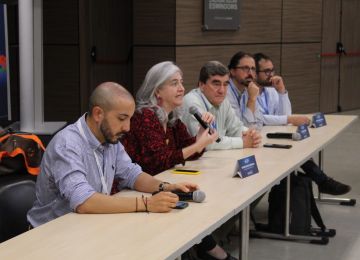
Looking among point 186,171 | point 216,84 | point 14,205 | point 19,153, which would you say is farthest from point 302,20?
point 14,205

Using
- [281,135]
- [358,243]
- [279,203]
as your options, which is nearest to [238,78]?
[281,135]

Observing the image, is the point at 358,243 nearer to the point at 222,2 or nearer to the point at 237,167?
the point at 237,167

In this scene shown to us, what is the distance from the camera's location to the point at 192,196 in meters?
2.65

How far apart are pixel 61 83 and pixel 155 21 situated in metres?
1.59

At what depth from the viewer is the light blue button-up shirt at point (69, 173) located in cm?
242

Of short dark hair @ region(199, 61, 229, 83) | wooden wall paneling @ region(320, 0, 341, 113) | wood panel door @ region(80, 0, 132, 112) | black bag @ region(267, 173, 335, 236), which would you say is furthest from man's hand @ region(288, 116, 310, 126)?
wooden wall paneling @ region(320, 0, 341, 113)

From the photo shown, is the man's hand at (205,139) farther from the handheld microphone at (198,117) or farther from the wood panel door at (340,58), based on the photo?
the wood panel door at (340,58)

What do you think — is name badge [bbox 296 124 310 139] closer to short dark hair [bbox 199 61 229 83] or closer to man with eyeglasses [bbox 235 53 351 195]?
man with eyeglasses [bbox 235 53 351 195]

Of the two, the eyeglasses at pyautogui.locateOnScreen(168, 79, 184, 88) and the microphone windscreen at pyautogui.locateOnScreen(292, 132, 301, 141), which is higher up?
the eyeglasses at pyautogui.locateOnScreen(168, 79, 184, 88)

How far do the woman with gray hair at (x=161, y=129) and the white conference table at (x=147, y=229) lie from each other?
0.50 feet

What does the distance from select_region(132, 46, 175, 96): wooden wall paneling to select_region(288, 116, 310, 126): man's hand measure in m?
1.94

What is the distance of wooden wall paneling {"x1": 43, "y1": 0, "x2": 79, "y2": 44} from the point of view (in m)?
7.42

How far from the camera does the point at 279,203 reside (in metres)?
4.38

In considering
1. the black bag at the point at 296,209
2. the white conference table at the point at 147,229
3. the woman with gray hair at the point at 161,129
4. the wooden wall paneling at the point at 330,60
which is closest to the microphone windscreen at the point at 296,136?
the black bag at the point at 296,209
